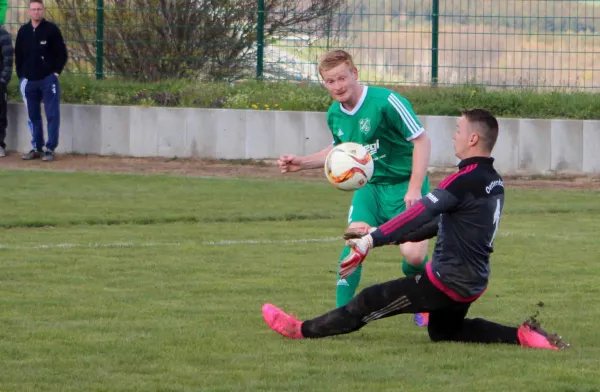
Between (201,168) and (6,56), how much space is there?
3.72 metres

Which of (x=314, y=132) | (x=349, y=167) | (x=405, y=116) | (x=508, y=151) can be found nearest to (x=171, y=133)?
(x=314, y=132)

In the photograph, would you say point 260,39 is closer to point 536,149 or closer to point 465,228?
point 536,149

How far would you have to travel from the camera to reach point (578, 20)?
60.7 ft

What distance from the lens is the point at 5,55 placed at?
19.3 metres

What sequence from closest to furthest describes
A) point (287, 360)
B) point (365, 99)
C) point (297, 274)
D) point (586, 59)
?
point (287, 360), point (365, 99), point (297, 274), point (586, 59)

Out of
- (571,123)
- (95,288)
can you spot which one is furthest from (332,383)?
(571,123)

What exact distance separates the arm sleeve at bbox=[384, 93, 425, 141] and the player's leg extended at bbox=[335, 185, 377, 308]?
0.45 metres

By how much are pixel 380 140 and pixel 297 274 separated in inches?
84.2

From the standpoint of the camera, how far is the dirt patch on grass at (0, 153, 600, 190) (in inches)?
684

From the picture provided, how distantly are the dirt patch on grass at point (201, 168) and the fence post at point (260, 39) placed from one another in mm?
2337

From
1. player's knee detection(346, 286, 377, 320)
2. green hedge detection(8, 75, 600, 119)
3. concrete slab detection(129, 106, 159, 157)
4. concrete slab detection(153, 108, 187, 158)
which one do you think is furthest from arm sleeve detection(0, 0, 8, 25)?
player's knee detection(346, 286, 377, 320)

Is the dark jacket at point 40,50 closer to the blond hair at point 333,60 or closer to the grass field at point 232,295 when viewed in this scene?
the grass field at point 232,295

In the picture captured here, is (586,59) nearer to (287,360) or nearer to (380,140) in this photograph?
(380,140)

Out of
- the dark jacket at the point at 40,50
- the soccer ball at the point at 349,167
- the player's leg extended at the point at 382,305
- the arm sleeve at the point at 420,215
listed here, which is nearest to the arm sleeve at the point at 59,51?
the dark jacket at the point at 40,50
